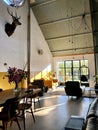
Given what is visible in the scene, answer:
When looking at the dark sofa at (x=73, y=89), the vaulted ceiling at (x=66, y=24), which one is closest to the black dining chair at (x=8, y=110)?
the dark sofa at (x=73, y=89)

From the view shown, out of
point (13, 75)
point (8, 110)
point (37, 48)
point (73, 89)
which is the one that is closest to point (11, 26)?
point (37, 48)

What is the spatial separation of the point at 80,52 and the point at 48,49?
2566 millimetres

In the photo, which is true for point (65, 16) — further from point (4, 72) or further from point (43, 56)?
point (4, 72)

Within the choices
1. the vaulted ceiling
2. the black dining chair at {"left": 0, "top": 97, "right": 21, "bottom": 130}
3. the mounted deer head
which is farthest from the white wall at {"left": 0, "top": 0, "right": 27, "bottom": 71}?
the black dining chair at {"left": 0, "top": 97, "right": 21, "bottom": 130}

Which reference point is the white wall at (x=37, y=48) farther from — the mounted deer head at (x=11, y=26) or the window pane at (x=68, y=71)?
the mounted deer head at (x=11, y=26)

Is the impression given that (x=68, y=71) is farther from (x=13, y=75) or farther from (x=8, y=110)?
(x=8, y=110)

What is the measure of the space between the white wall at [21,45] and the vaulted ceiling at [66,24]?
640 millimetres

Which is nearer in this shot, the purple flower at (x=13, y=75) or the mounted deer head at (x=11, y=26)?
the purple flower at (x=13, y=75)

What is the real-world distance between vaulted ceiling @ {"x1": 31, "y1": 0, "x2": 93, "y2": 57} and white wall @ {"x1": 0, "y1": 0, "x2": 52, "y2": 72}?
64 cm

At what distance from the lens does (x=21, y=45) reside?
9.54 m

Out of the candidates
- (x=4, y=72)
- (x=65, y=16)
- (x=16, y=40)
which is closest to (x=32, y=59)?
(x=16, y=40)

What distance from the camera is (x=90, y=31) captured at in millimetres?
10383

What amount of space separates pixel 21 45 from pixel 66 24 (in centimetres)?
339

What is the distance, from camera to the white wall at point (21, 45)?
8.09m
